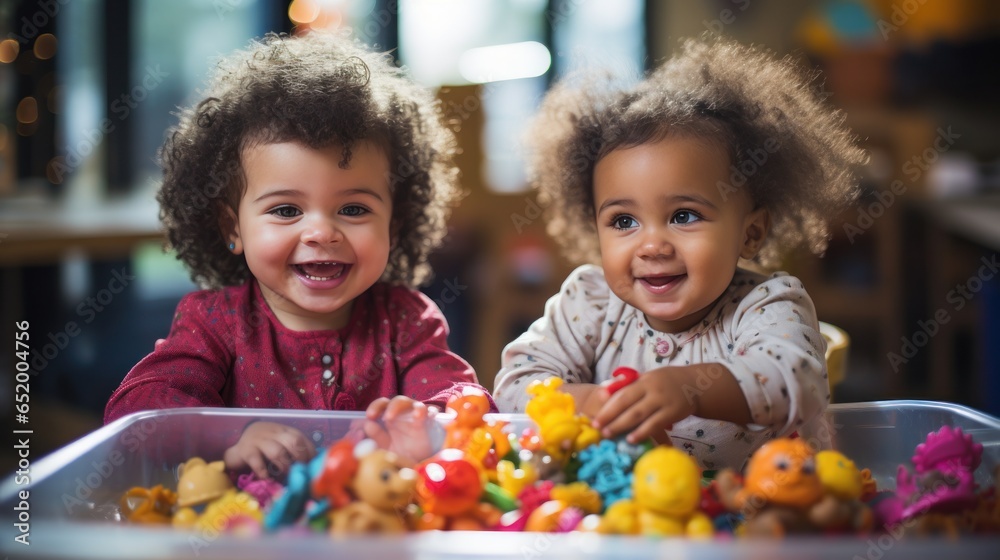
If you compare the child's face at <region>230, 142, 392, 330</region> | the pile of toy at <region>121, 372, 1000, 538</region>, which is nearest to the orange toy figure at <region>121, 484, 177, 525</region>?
the pile of toy at <region>121, 372, 1000, 538</region>

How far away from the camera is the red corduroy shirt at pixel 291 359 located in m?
0.93

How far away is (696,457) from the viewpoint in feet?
2.97

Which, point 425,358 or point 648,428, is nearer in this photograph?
point 648,428

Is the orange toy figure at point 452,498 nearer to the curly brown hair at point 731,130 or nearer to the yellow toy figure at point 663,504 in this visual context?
the yellow toy figure at point 663,504

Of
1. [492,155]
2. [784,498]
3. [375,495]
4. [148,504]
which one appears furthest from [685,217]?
[492,155]

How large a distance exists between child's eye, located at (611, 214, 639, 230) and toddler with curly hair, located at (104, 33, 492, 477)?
0.23 metres

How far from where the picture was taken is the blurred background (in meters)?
2.53

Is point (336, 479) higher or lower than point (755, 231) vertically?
lower

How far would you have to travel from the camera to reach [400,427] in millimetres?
717

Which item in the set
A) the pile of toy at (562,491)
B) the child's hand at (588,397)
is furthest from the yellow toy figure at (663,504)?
the child's hand at (588,397)

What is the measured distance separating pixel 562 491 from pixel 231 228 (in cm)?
55

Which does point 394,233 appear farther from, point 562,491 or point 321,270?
point 562,491

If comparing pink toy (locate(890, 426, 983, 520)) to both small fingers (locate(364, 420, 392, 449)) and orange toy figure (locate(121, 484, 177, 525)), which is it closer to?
small fingers (locate(364, 420, 392, 449))

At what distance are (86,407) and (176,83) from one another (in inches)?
45.4
